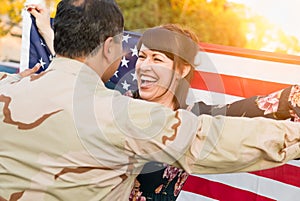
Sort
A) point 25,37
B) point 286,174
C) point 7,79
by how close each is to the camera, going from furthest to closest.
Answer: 1. point 25,37
2. point 286,174
3. point 7,79

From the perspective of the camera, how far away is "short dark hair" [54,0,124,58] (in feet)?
5.64

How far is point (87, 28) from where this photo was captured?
172cm

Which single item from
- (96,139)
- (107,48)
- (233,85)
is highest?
(107,48)

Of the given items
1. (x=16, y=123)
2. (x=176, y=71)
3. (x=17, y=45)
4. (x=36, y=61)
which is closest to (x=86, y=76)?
(x=16, y=123)

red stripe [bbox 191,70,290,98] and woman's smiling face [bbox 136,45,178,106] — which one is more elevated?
woman's smiling face [bbox 136,45,178,106]

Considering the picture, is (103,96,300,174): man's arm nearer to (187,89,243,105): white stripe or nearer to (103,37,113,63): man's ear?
(103,37,113,63): man's ear

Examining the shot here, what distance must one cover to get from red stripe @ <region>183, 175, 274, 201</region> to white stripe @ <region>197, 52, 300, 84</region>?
56 cm

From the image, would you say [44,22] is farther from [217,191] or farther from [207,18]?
[207,18]

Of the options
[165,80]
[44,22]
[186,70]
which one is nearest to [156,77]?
[165,80]

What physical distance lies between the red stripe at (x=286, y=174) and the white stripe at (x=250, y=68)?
402 mm

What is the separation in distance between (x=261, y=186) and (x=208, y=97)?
51 centimetres

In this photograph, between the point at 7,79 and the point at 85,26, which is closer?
the point at 85,26

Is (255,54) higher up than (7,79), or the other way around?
(7,79)

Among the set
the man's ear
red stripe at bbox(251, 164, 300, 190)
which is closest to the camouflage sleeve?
the man's ear
